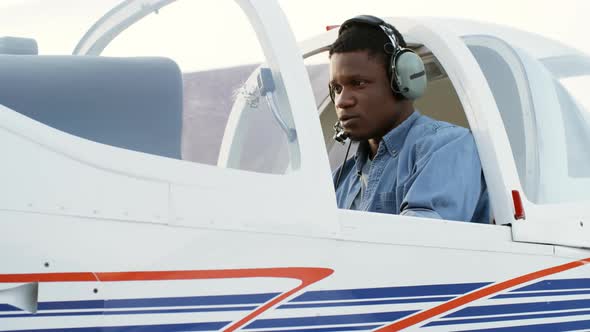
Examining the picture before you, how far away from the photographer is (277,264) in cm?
229

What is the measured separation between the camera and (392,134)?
3.29 meters

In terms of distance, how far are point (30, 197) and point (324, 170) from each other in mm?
791

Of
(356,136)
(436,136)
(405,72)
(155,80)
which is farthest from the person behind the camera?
(356,136)

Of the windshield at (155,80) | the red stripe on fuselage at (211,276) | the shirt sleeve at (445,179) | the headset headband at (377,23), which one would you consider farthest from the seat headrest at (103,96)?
the headset headband at (377,23)

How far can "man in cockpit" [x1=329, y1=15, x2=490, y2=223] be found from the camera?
2973 millimetres

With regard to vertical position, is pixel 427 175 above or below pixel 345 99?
below

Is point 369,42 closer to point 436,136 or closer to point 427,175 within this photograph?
point 436,136

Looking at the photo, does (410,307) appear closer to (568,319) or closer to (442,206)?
(442,206)

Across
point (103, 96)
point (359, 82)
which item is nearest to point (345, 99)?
point (359, 82)

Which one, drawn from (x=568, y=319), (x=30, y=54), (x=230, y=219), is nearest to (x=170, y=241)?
(x=230, y=219)

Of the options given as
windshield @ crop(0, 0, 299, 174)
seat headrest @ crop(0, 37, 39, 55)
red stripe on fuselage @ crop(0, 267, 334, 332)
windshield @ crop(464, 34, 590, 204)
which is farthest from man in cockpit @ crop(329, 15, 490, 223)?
seat headrest @ crop(0, 37, 39, 55)

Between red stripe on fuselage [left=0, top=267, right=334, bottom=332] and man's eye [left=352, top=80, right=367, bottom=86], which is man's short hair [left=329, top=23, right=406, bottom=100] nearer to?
man's eye [left=352, top=80, right=367, bottom=86]

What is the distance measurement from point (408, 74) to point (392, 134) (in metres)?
0.22

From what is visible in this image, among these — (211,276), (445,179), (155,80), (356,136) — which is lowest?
(211,276)
